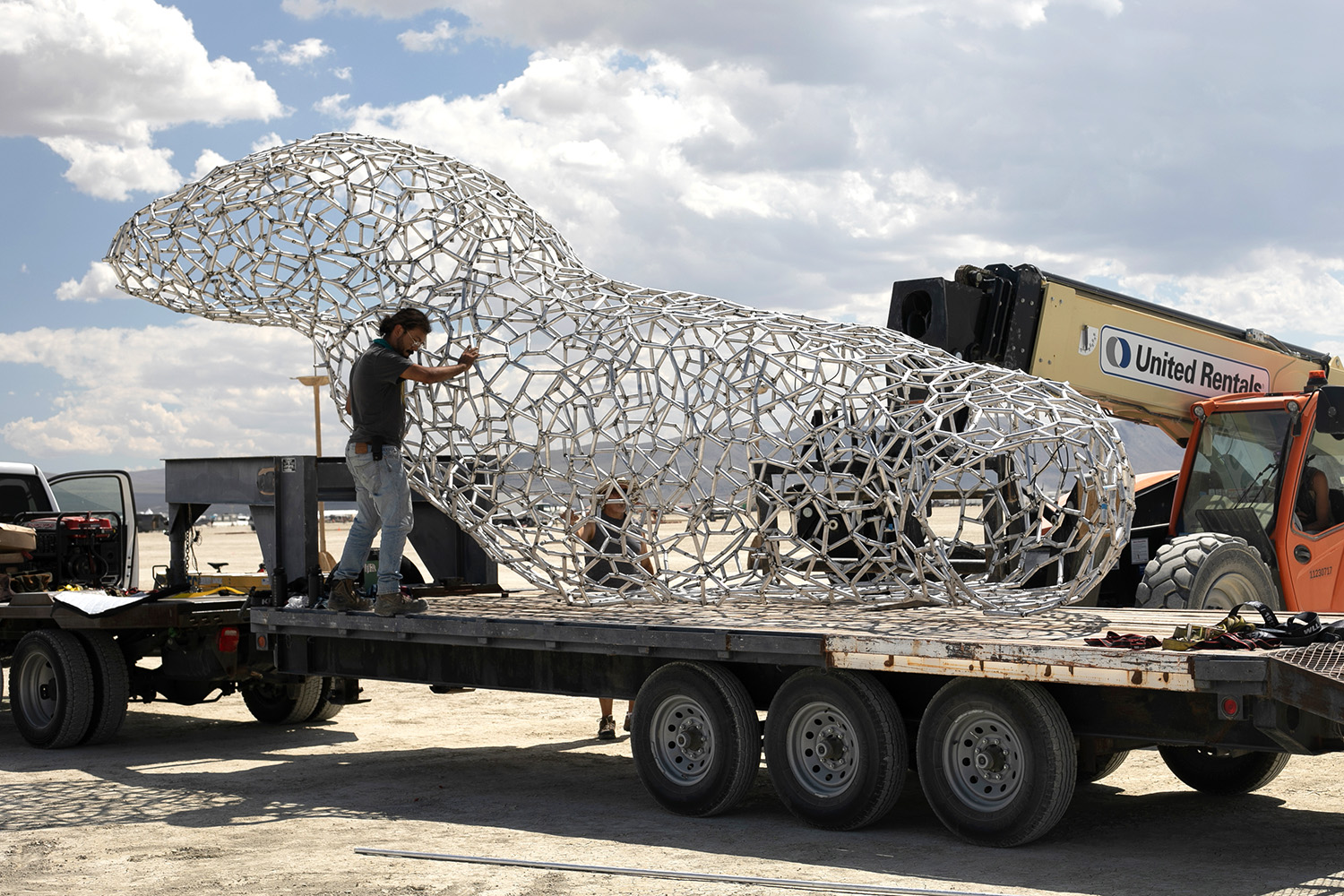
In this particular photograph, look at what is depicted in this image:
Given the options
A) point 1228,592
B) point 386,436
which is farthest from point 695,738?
point 1228,592

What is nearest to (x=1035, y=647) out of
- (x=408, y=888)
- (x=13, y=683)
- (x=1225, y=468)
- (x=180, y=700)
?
(x=408, y=888)

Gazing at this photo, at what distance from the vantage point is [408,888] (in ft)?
19.7

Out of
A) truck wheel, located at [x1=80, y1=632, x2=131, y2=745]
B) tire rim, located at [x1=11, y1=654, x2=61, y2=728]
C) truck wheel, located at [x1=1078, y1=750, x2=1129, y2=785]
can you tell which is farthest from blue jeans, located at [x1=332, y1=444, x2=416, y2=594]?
truck wheel, located at [x1=1078, y1=750, x2=1129, y2=785]

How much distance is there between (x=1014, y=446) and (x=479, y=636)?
329 cm

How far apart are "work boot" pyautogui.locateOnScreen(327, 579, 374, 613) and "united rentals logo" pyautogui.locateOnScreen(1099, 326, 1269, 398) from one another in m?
5.55

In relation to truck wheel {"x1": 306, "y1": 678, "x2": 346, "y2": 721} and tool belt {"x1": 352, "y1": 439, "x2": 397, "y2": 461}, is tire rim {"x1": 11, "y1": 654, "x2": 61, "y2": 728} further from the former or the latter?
tool belt {"x1": 352, "y1": 439, "x2": 397, "y2": 461}

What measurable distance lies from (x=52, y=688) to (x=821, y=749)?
21.4ft

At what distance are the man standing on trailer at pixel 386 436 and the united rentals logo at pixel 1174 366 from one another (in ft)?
15.8

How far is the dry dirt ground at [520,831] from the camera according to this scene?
6.12 metres

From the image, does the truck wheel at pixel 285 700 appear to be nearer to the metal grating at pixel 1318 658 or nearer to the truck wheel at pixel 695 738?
the truck wheel at pixel 695 738

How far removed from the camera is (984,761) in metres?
6.66

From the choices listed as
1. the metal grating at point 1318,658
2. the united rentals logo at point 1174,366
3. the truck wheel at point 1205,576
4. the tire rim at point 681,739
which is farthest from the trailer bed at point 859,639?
the united rentals logo at point 1174,366

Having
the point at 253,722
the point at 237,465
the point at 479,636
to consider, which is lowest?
the point at 253,722

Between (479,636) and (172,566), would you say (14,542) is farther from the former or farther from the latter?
(479,636)
